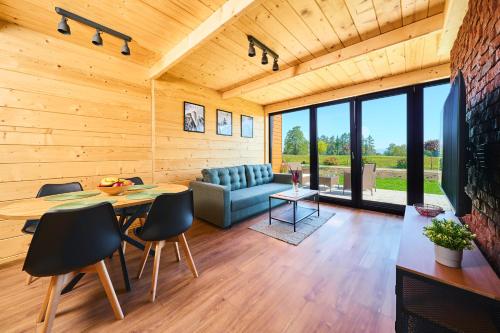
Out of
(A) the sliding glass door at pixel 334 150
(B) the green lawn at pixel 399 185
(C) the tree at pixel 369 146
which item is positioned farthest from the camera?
(A) the sliding glass door at pixel 334 150

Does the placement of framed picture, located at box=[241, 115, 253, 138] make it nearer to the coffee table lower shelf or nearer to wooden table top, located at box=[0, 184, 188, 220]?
the coffee table lower shelf

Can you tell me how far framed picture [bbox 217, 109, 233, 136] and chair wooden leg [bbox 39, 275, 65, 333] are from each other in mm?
3225

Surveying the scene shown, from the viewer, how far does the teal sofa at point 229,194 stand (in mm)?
2881

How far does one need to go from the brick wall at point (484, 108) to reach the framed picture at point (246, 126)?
3610 millimetres

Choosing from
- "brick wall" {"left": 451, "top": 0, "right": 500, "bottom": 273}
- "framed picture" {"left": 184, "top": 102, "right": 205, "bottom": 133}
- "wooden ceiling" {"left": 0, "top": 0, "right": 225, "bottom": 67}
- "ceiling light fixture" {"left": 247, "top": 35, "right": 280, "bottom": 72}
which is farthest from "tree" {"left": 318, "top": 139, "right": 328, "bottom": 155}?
"wooden ceiling" {"left": 0, "top": 0, "right": 225, "bottom": 67}

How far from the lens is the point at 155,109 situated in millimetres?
3086

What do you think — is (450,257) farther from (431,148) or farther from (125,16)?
(125,16)

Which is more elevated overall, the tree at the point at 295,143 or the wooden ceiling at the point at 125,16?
the wooden ceiling at the point at 125,16

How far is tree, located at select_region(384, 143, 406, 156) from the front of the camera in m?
3.39

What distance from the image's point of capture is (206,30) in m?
1.95

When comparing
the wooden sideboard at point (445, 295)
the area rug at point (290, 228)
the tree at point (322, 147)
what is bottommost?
the area rug at point (290, 228)

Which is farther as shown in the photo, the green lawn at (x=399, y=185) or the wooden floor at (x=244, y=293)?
the green lawn at (x=399, y=185)

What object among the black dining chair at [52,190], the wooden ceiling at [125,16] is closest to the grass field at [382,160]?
the wooden ceiling at [125,16]

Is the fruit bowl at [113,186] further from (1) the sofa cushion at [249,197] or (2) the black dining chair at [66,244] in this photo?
(1) the sofa cushion at [249,197]
